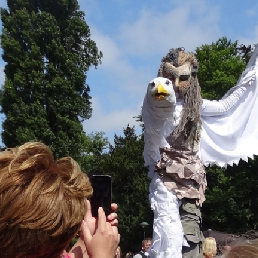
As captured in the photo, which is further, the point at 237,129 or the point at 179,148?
the point at 237,129

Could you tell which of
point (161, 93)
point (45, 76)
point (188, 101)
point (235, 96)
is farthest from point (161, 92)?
point (45, 76)

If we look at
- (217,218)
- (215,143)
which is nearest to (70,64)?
(217,218)

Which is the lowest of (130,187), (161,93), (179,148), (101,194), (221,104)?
(101,194)

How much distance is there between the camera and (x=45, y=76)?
59.9 ft

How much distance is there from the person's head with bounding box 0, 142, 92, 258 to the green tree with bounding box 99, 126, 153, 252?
1885 centimetres

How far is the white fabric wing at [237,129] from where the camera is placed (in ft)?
15.5

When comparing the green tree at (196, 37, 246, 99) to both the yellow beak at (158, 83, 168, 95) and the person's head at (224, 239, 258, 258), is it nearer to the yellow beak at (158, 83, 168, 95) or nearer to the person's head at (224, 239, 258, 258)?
the yellow beak at (158, 83, 168, 95)

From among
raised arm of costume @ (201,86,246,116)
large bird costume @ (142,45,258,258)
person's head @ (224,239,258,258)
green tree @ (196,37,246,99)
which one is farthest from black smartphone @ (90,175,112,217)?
green tree @ (196,37,246,99)

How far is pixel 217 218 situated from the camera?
20.2 meters

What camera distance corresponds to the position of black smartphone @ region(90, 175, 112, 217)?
65.6 inches

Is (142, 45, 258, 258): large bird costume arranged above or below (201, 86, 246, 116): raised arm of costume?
below

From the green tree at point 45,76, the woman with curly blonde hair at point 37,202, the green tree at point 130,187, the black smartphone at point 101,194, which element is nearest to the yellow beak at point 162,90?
the black smartphone at point 101,194

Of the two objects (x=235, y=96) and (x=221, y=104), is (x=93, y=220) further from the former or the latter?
(x=235, y=96)

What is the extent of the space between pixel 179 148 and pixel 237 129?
756 mm
